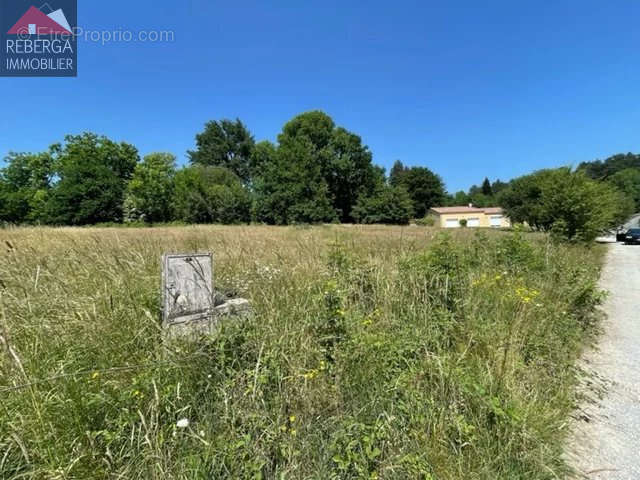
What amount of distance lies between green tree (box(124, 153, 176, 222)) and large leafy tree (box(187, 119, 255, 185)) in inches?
398

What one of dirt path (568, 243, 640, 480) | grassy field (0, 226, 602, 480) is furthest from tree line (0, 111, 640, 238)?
grassy field (0, 226, 602, 480)

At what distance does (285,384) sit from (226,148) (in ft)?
157

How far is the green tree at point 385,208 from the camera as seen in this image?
115 feet

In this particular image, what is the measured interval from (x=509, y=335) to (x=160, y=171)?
3856 centimetres

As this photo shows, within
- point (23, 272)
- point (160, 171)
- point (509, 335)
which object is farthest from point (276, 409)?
point (160, 171)

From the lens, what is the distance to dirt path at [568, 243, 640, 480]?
1.63 m

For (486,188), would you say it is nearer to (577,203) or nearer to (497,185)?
(497,185)

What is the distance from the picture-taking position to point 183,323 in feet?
6.17

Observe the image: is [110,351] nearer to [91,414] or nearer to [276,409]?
[91,414]

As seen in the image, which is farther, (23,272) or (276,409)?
(23,272)

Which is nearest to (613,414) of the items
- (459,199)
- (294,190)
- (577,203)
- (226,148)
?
(577,203)

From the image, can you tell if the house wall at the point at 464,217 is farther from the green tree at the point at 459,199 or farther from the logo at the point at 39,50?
the logo at the point at 39,50

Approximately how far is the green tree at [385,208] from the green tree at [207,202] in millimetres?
15036

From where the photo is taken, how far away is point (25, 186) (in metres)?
32.8
